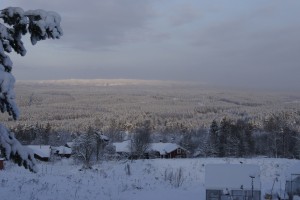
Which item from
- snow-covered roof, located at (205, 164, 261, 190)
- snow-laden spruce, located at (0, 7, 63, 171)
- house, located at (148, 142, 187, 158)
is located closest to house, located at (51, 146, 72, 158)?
house, located at (148, 142, 187, 158)

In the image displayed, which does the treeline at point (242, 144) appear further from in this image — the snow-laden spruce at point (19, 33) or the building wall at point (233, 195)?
the snow-laden spruce at point (19, 33)

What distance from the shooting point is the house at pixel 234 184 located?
57.7 ft

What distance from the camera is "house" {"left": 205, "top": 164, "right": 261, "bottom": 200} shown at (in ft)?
57.7

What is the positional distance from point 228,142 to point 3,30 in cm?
6800

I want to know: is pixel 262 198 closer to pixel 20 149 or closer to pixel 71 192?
pixel 71 192

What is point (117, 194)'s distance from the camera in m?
15.3

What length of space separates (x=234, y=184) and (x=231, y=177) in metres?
0.34

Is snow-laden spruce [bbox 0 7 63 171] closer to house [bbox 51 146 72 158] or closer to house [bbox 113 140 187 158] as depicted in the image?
house [bbox 113 140 187 158]

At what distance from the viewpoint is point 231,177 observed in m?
18.0

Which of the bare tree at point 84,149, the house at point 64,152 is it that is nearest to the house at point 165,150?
the house at point 64,152

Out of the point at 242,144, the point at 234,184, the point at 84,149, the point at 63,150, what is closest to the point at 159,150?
the point at 242,144

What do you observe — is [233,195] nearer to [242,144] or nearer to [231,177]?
[231,177]

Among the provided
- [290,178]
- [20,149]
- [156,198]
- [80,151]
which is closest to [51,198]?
[156,198]

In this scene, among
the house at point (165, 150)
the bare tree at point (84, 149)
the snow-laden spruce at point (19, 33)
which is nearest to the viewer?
the snow-laden spruce at point (19, 33)
